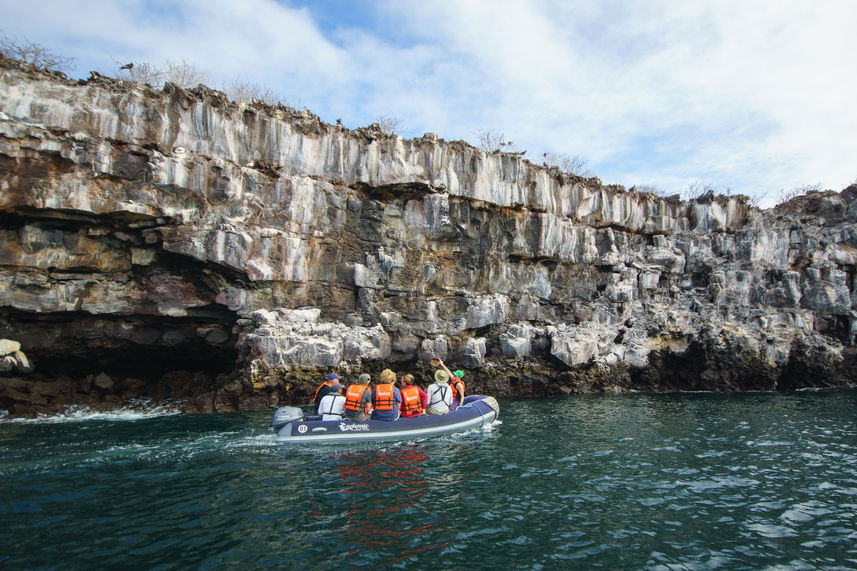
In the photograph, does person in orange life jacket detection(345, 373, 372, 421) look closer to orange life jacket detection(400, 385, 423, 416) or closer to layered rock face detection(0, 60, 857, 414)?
orange life jacket detection(400, 385, 423, 416)

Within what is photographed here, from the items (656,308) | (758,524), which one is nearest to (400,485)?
(758,524)

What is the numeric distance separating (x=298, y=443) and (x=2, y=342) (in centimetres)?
1344

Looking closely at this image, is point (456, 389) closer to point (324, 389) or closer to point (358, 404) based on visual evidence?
point (358, 404)

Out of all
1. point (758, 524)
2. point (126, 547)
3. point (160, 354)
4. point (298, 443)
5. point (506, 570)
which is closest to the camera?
point (506, 570)

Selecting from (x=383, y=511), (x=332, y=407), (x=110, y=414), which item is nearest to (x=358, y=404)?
(x=332, y=407)

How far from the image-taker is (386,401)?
14.0m

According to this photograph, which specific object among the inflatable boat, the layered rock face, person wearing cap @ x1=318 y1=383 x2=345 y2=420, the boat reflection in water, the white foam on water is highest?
the layered rock face

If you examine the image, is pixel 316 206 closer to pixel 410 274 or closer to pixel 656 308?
pixel 410 274

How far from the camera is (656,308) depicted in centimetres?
2733

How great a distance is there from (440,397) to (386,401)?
198cm

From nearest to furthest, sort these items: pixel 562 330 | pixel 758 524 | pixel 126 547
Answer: pixel 126 547 < pixel 758 524 < pixel 562 330

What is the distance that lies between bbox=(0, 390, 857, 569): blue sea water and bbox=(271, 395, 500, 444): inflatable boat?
0.41m

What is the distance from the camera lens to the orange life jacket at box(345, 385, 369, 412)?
13891 mm

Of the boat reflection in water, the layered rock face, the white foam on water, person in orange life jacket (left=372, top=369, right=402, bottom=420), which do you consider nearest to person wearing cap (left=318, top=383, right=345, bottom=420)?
person in orange life jacket (left=372, top=369, right=402, bottom=420)
